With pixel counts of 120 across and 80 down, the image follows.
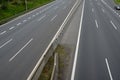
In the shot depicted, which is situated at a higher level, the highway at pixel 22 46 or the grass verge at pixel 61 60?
the grass verge at pixel 61 60

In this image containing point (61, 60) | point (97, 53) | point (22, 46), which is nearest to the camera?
point (61, 60)

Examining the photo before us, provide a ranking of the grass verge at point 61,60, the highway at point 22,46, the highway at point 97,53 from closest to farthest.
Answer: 1. the grass verge at point 61,60
2. the highway at point 97,53
3. the highway at point 22,46

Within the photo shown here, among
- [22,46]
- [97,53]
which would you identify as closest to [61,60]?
[97,53]

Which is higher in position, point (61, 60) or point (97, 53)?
point (61, 60)

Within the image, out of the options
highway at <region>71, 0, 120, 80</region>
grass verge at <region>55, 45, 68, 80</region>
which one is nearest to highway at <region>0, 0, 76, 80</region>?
grass verge at <region>55, 45, 68, 80</region>

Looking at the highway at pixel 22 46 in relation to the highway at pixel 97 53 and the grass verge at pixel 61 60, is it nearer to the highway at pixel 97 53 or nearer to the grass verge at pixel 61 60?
the grass verge at pixel 61 60

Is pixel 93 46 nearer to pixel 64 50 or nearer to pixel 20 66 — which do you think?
pixel 64 50

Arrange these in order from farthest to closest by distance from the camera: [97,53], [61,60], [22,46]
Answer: [22,46], [97,53], [61,60]

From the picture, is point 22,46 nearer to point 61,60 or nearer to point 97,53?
point 61,60

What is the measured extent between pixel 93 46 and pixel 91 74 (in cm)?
766

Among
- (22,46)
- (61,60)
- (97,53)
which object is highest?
(61,60)

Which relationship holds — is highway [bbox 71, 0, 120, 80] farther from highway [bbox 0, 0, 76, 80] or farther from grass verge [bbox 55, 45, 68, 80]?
highway [bbox 0, 0, 76, 80]

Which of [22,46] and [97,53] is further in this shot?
[22,46]

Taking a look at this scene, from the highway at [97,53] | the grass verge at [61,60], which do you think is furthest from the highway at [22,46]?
the highway at [97,53]
